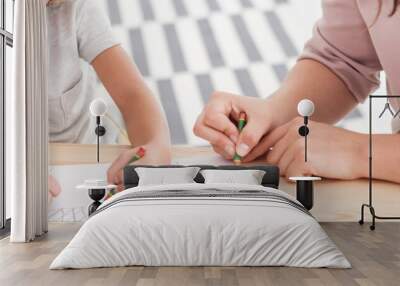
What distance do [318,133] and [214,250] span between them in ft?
9.25

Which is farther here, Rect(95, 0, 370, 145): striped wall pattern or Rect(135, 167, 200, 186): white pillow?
Rect(95, 0, 370, 145): striped wall pattern

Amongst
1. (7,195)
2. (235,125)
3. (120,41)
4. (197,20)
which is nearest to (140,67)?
(120,41)

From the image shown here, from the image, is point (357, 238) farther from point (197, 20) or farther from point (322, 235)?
point (197, 20)

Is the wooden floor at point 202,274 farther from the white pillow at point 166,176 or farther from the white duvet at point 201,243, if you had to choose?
the white pillow at point 166,176

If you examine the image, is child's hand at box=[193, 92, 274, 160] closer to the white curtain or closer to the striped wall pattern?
the striped wall pattern

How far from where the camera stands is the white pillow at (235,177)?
6059 mm

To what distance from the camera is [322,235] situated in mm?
4234

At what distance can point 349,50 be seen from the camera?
662cm

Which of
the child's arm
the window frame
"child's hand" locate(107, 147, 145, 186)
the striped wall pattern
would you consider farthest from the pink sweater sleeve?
the window frame

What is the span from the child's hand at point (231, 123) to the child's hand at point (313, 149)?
0.40 ft

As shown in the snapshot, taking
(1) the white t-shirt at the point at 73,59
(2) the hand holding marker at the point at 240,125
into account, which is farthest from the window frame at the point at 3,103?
(2) the hand holding marker at the point at 240,125

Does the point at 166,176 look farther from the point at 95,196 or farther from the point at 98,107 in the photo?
the point at 98,107

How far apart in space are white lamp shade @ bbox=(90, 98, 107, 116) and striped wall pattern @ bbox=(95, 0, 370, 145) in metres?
0.60

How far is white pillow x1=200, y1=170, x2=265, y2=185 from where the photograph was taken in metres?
6.06
